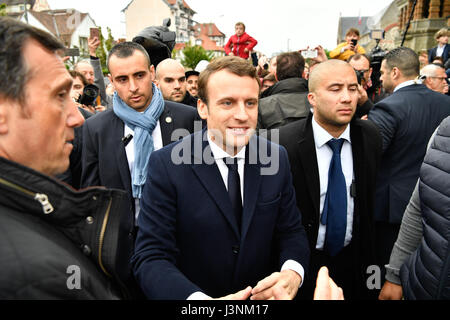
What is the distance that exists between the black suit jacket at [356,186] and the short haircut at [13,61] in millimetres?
2089

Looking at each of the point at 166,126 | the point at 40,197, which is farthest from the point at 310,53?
the point at 40,197

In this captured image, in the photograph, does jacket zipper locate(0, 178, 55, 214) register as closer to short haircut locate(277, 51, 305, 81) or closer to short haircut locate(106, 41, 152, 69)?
short haircut locate(106, 41, 152, 69)

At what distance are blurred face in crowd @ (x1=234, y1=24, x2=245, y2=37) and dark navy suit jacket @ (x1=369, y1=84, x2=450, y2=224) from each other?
21.8ft

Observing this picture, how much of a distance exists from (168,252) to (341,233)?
1.54 m

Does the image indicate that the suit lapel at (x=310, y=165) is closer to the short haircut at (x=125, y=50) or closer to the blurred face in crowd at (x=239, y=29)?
the short haircut at (x=125, y=50)

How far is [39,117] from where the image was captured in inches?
47.1

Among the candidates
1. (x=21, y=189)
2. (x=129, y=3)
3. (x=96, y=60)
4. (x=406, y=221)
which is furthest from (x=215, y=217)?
(x=129, y=3)

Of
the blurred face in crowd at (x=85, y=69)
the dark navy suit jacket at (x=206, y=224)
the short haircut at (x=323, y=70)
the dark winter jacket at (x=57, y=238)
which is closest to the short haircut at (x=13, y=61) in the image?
the dark winter jacket at (x=57, y=238)

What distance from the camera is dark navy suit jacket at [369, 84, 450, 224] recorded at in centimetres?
341

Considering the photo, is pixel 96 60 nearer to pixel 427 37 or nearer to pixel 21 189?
pixel 21 189

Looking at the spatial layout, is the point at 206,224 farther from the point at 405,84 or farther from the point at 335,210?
the point at 405,84

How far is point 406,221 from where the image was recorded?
2.15 meters

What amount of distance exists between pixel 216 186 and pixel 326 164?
4.24 ft

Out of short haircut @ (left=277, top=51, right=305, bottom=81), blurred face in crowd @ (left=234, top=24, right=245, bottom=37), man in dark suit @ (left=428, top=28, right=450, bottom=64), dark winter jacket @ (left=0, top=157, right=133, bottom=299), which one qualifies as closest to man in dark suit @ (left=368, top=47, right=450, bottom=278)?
short haircut @ (left=277, top=51, right=305, bottom=81)
